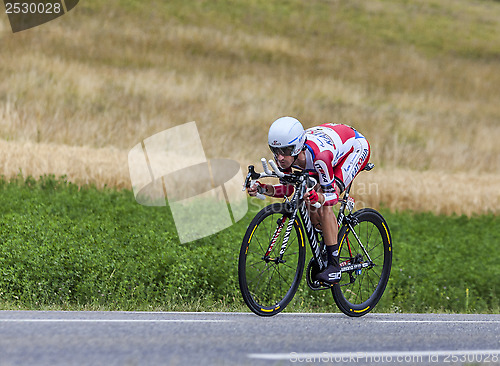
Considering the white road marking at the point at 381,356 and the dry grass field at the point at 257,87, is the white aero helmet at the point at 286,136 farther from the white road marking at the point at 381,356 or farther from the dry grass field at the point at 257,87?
the dry grass field at the point at 257,87

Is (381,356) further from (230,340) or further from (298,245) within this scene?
(298,245)

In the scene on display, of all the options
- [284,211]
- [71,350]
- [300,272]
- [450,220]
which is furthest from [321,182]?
[450,220]

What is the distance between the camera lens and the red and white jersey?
7973mm

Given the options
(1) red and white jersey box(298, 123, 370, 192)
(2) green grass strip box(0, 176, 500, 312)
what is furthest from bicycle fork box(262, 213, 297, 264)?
(2) green grass strip box(0, 176, 500, 312)

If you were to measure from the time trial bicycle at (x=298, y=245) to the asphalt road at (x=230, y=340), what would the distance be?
0.36 m

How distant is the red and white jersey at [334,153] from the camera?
797cm

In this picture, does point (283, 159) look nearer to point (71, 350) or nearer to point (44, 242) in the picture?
point (71, 350)

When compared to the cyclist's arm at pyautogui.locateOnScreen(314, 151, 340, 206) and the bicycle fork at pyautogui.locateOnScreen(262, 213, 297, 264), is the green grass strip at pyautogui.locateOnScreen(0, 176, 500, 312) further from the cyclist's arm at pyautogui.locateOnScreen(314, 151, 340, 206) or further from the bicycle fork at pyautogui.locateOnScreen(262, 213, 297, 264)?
the cyclist's arm at pyautogui.locateOnScreen(314, 151, 340, 206)

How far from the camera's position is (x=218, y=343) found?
675 cm

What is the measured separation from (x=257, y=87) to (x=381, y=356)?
28.9m

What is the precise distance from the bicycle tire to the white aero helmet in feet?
4.67

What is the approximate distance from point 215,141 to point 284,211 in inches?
693

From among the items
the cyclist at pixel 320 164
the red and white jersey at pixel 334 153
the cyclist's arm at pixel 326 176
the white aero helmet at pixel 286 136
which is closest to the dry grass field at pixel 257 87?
the red and white jersey at pixel 334 153

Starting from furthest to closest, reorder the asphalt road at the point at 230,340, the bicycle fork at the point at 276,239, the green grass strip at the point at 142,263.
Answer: the green grass strip at the point at 142,263
the bicycle fork at the point at 276,239
the asphalt road at the point at 230,340
